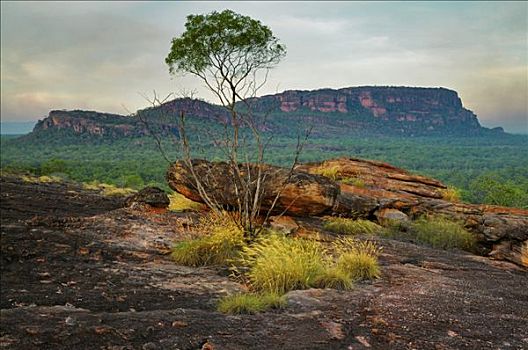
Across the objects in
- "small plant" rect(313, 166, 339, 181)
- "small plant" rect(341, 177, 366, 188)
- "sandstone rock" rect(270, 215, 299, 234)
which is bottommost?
"sandstone rock" rect(270, 215, 299, 234)

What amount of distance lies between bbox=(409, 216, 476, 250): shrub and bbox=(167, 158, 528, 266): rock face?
0.31 m

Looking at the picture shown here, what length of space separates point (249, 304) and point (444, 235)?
26.7ft

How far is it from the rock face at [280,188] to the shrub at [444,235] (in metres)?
2.64

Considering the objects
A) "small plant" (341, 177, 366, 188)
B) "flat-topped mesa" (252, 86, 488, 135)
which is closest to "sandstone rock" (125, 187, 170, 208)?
"small plant" (341, 177, 366, 188)

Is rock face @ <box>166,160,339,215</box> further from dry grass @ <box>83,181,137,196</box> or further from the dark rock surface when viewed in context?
dry grass @ <box>83,181,137,196</box>

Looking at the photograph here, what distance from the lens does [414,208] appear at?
47.9 ft

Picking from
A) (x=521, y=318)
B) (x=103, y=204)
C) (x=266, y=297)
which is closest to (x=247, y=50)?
(x=266, y=297)

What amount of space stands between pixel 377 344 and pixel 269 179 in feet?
24.7

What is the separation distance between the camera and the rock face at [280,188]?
1142 centimetres

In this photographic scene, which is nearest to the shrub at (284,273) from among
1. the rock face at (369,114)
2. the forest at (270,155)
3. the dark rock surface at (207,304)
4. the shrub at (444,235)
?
the dark rock surface at (207,304)

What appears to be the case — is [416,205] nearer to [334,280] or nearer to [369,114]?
[334,280]

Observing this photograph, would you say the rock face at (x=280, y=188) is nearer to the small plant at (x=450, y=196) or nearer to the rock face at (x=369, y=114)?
the small plant at (x=450, y=196)

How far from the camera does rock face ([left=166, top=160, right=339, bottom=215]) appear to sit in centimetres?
1142

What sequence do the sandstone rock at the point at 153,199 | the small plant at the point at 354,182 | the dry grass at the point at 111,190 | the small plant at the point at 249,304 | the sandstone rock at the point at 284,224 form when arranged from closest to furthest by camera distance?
the small plant at the point at 249,304 → the sandstone rock at the point at 284,224 → the sandstone rock at the point at 153,199 → the small plant at the point at 354,182 → the dry grass at the point at 111,190
